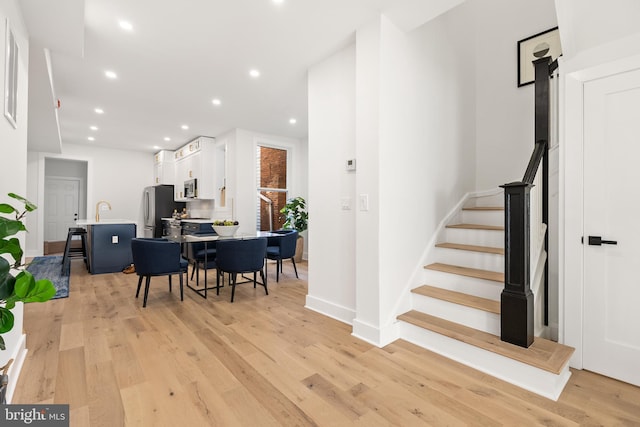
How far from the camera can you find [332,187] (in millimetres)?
3168

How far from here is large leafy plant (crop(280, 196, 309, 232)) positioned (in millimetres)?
6219

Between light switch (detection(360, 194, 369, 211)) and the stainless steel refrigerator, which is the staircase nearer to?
light switch (detection(360, 194, 369, 211))

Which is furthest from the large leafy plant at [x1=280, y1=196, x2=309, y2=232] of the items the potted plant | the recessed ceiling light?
the recessed ceiling light

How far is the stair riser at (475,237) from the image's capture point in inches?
117

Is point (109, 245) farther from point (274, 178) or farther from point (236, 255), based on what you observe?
point (274, 178)

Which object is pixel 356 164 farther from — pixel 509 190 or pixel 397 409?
pixel 397 409

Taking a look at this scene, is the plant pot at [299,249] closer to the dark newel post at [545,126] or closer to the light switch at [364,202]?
the light switch at [364,202]

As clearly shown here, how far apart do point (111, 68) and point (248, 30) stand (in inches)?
72.9

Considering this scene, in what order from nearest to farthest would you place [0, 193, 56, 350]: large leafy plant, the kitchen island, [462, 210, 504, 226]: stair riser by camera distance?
[0, 193, 56, 350]: large leafy plant, [462, 210, 504, 226]: stair riser, the kitchen island

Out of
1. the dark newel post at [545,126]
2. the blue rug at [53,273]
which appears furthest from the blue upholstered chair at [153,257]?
the dark newel post at [545,126]

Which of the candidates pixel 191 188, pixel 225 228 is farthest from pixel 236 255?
pixel 191 188

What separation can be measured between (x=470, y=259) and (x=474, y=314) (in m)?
0.63

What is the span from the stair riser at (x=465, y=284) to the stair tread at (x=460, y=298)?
41 mm

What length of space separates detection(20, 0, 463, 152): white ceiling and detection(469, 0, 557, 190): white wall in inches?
71.5
